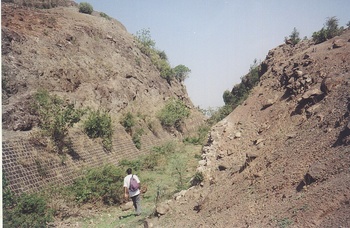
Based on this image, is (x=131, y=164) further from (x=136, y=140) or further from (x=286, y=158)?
(x=286, y=158)

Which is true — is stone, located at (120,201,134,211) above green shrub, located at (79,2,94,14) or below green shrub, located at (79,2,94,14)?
below

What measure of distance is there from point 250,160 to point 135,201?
11.7 feet

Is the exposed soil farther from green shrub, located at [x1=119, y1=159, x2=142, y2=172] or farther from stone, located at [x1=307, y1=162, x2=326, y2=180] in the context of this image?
green shrub, located at [x1=119, y1=159, x2=142, y2=172]

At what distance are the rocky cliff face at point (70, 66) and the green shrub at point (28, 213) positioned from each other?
4.83 metres

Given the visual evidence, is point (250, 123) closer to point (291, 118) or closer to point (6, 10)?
point (291, 118)

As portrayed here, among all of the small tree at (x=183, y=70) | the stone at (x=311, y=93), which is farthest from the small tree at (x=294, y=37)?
the small tree at (x=183, y=70)

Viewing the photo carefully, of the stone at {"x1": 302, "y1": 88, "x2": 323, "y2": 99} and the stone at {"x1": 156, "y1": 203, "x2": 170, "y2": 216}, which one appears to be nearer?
the stone at {"x1": 156, "y1": 203, "x2": 170, "y2": 216}

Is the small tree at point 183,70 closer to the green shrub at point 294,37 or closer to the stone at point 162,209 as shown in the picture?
the green shrub at point 294,37

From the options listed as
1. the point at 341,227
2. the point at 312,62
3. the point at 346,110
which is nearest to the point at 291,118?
the point at 346,110

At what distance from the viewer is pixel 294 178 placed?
17.9 ft

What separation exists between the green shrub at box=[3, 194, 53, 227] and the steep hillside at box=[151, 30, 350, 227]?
291 cm

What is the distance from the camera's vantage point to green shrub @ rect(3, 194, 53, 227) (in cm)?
658

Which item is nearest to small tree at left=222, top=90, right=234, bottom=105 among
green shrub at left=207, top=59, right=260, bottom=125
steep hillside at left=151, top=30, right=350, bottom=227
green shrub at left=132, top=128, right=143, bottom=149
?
green shrub at left=207, top=59, right=260, bottom=125

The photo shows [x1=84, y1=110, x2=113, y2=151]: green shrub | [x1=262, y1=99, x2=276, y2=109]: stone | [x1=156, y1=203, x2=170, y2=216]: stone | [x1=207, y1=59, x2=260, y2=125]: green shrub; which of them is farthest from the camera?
[x1=207, y1=59, x2=260, y2=125]: green shrub
